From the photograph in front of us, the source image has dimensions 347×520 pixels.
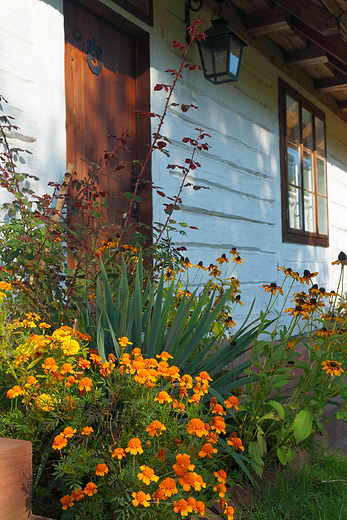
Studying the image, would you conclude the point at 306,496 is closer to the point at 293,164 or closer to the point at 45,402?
the point at 45,402

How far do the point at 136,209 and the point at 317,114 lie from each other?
4099 mm

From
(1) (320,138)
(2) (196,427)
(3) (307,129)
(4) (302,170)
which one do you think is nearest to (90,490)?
(2) (196,427)

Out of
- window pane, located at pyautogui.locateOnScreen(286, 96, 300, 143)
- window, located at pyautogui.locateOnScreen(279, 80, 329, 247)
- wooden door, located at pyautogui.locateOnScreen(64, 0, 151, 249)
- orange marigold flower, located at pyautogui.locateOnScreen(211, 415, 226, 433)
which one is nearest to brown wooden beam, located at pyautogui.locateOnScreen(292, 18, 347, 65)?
window, located at pyautogui.locateOnScreen(279, 80, 329, 247)

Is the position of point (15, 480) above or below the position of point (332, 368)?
below

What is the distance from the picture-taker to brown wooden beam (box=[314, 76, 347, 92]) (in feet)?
19.5

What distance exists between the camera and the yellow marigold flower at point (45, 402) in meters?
1.24

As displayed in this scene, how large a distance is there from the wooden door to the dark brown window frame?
0.13 metres

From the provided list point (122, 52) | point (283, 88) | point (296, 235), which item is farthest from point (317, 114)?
point (122, 52)

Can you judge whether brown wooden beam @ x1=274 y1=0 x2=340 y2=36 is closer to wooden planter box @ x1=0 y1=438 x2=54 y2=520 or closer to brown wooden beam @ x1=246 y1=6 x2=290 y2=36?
brown wooden beam @ x1=246 y1=6 x2=290 y2=36

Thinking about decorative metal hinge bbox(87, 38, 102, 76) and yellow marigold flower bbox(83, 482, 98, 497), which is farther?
decorative metal hinge bbox(87, 38, 102, 76)

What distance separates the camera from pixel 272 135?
5.07m

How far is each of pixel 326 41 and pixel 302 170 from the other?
171 cm

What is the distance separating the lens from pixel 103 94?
10.0 ft

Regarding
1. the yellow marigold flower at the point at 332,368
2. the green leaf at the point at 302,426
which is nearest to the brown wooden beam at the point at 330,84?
the yellow marigold flower at the point at 332,368
